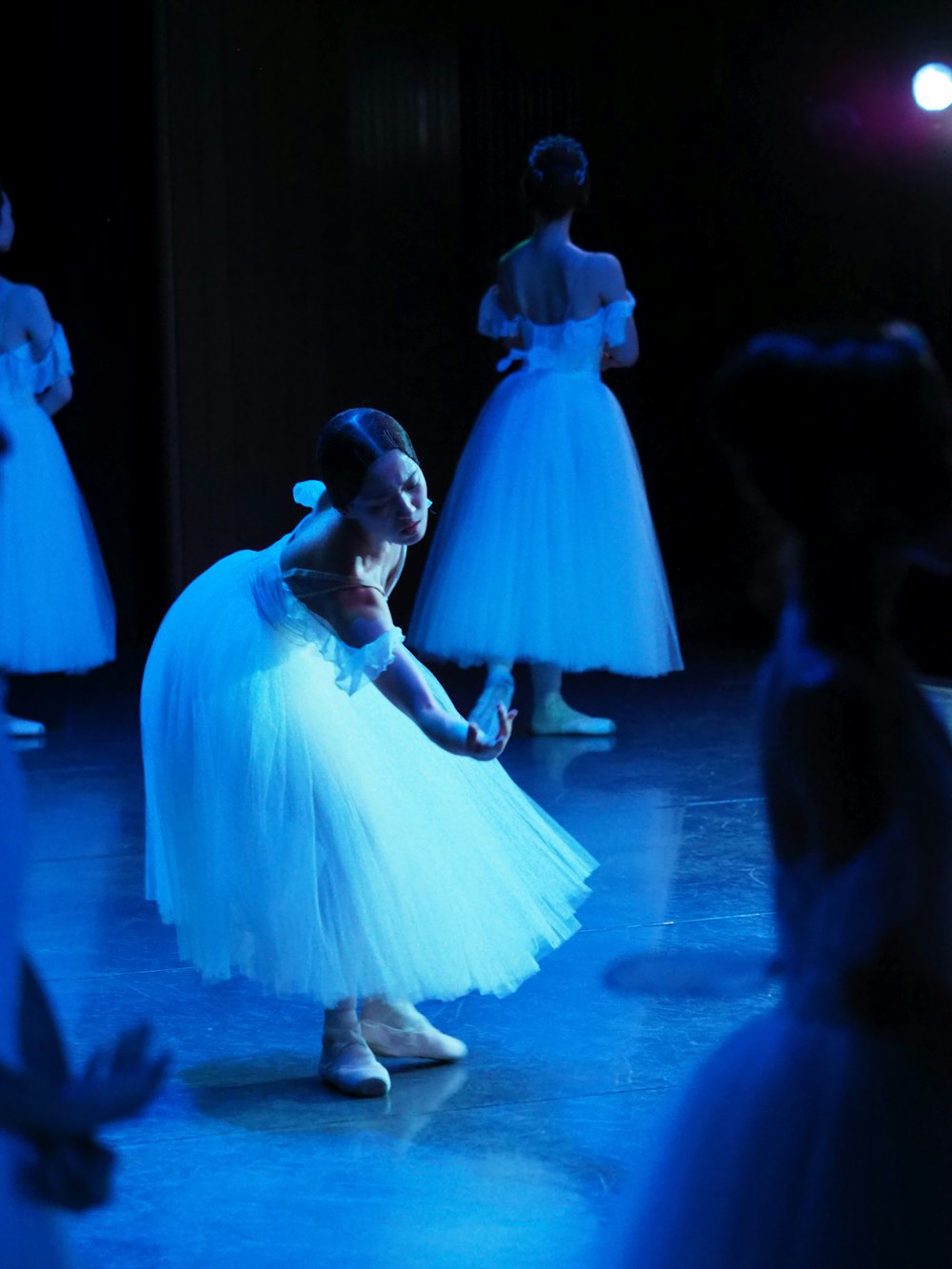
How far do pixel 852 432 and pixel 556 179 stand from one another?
3.82 m

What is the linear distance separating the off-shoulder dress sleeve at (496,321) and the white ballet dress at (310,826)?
102 inches

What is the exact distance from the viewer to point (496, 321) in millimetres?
5172

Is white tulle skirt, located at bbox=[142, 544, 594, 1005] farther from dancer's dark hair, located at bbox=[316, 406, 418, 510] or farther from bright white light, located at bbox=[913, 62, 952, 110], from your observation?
bright white light, located at bbox=[913, 62, 952, 110]

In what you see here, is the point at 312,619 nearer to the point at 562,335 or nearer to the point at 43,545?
the point at 562,335

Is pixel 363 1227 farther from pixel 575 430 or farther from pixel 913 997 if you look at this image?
pixel 575 430

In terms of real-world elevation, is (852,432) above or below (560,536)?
above

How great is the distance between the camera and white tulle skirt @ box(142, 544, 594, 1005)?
2475 millimetres

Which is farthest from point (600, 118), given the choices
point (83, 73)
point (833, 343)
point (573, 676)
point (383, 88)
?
point (833, 343)

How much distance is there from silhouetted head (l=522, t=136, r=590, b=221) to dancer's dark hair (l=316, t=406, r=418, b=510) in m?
2.61

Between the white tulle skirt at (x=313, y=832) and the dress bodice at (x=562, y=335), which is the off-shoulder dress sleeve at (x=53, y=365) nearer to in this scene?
the dress bodice at (x=562, y=335)

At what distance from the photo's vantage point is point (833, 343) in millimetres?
1199

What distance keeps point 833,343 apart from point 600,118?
657cm

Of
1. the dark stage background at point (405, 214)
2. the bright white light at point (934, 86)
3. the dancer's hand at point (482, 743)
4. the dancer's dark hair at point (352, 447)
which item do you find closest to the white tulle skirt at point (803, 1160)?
the dancer's hand at point (482, 743)

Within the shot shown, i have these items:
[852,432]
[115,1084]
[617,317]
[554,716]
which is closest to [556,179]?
[617,317]
